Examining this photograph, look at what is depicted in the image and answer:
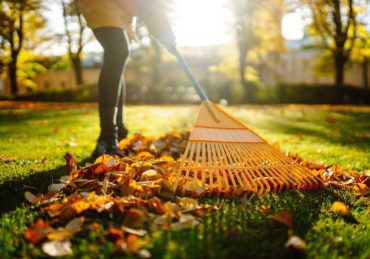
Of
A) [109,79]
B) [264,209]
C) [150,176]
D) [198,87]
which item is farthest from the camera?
[109,79]

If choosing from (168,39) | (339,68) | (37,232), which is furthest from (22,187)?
(339,68)

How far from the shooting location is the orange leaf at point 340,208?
65.6 inches

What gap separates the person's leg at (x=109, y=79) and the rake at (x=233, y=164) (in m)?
0.87

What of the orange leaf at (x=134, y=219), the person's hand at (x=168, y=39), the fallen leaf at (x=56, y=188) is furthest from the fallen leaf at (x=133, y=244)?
the person's hand at (x=168, y=39)

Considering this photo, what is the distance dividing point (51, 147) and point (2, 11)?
3.74 meters

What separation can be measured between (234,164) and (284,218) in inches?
26.3

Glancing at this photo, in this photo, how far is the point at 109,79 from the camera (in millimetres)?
2859

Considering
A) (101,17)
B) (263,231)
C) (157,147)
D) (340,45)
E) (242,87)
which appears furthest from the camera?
(340,45)

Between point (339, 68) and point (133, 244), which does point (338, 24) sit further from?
point (133, 244)

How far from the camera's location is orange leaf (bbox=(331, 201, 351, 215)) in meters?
1.67

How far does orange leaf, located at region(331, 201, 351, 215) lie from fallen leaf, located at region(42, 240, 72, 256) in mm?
1192

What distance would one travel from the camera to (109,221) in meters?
1.47

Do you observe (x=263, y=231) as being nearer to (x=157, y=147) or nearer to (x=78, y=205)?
(x=78, y=205)

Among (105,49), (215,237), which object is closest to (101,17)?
(105,49)
